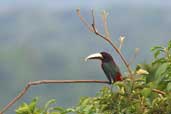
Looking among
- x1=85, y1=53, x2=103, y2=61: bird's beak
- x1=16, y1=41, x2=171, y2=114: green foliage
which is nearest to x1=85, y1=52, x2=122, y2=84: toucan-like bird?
x1=85, y1=53, x2=103, y2=61: bird's beak

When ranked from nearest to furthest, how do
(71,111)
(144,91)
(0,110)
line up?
1. (144,91)
2. (0,110)
3. (71,111)

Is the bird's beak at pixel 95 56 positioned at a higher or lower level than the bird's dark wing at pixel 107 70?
higher

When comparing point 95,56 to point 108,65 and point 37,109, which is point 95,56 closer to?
point 108,65

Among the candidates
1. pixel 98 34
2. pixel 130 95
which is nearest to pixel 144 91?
pixel 130 95

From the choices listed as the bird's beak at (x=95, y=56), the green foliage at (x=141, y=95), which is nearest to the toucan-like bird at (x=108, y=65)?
the bird's beak at (x=95, y=56)

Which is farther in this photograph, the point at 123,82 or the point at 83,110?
the point at 83,110

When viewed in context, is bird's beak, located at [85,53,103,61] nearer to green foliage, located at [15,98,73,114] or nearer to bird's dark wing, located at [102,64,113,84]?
bird's dark wing, located at [102,64,113,84]

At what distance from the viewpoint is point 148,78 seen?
1382 millimetres

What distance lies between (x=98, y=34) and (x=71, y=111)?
1.04 feet

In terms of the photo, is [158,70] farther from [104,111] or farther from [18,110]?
[18,110]

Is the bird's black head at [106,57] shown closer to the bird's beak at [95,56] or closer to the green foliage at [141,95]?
the bird's beak at [95,56]

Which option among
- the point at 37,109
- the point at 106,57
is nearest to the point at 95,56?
the point at 106,57

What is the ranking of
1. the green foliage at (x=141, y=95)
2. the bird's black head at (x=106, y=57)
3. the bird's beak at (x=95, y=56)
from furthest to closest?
1. the bird's black head at (x=106, y=57)
2. the bird's beak at (x=95, y=56)
3. the green foliage at (x=141, y=95)

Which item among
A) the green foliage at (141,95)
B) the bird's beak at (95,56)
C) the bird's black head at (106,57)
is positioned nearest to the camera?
the green foliage at (141,95)
